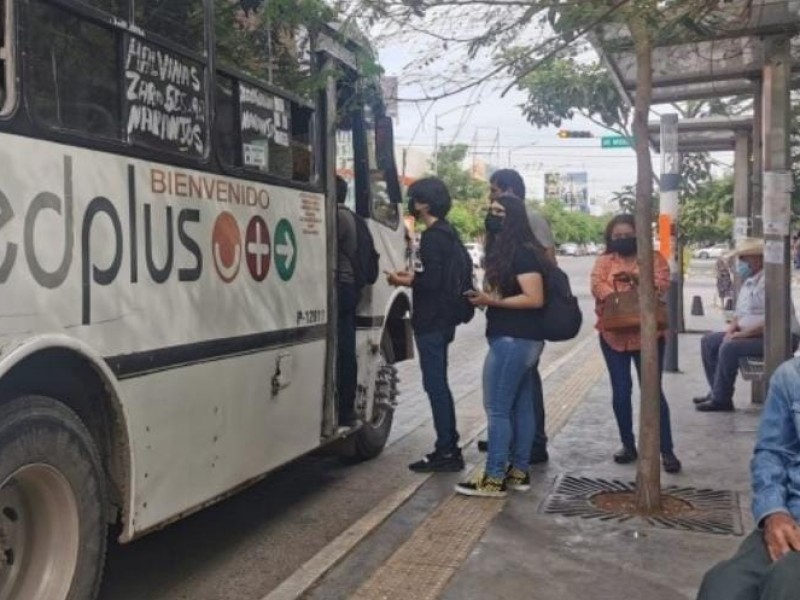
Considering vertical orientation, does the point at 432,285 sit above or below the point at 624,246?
below

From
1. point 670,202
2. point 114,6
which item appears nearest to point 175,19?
point 114,6

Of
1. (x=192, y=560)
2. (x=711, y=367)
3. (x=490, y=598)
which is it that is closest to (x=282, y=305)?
(x=192, y=560)

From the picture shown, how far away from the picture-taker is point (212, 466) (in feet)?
14.2

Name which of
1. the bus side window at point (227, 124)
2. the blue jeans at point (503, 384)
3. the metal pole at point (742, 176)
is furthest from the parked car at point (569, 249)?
the bus side window at point (227, 124)

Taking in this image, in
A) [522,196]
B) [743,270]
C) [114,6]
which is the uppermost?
[114,6]

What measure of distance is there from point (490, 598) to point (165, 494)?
1426mm

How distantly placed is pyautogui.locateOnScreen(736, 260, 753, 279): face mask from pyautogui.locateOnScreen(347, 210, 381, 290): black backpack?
3.74m

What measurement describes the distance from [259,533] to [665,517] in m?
2.22

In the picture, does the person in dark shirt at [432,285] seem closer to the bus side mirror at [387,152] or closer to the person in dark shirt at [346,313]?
the person in dark shirt at [346,313]

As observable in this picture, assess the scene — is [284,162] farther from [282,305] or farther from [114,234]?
[114,234]

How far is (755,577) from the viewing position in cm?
269

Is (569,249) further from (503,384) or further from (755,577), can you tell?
(755,577)

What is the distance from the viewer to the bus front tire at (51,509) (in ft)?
10.8

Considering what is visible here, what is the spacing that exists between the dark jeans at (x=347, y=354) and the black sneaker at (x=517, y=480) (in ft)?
3.47
